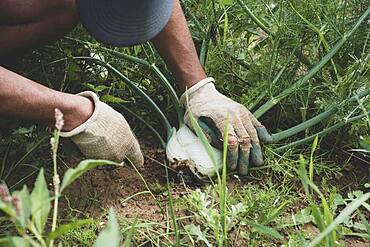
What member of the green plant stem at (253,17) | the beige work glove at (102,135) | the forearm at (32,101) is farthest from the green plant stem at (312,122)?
the forearm at (32,101)

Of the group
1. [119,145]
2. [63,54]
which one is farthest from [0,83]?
[63,54]

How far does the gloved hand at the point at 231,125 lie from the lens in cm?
186

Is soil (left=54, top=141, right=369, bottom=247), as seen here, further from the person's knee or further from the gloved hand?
the person's knee

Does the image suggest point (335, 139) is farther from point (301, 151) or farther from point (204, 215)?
point (204, 215)

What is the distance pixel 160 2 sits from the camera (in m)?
1.72

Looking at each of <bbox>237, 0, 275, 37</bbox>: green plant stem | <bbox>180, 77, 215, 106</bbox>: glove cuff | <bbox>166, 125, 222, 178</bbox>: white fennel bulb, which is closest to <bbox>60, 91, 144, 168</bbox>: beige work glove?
<bbox>166, 125, 222, 178</bbox>: white fennel bulb

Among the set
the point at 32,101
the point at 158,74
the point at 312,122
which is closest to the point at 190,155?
the point at 158,74

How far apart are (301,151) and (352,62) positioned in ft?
1.13

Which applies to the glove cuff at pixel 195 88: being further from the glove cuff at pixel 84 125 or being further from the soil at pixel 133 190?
the glove cuff at pixel 84 125

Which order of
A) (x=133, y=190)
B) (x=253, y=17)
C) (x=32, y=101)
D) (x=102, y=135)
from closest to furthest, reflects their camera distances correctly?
(x=32, y=101) → (x=102, y=135) → (x=133, y=190) → (x=253, y=17)

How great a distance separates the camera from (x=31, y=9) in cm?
190

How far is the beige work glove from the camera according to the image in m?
1.72

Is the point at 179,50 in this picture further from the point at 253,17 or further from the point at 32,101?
the point at 32,101

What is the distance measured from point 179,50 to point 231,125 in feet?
1.01
